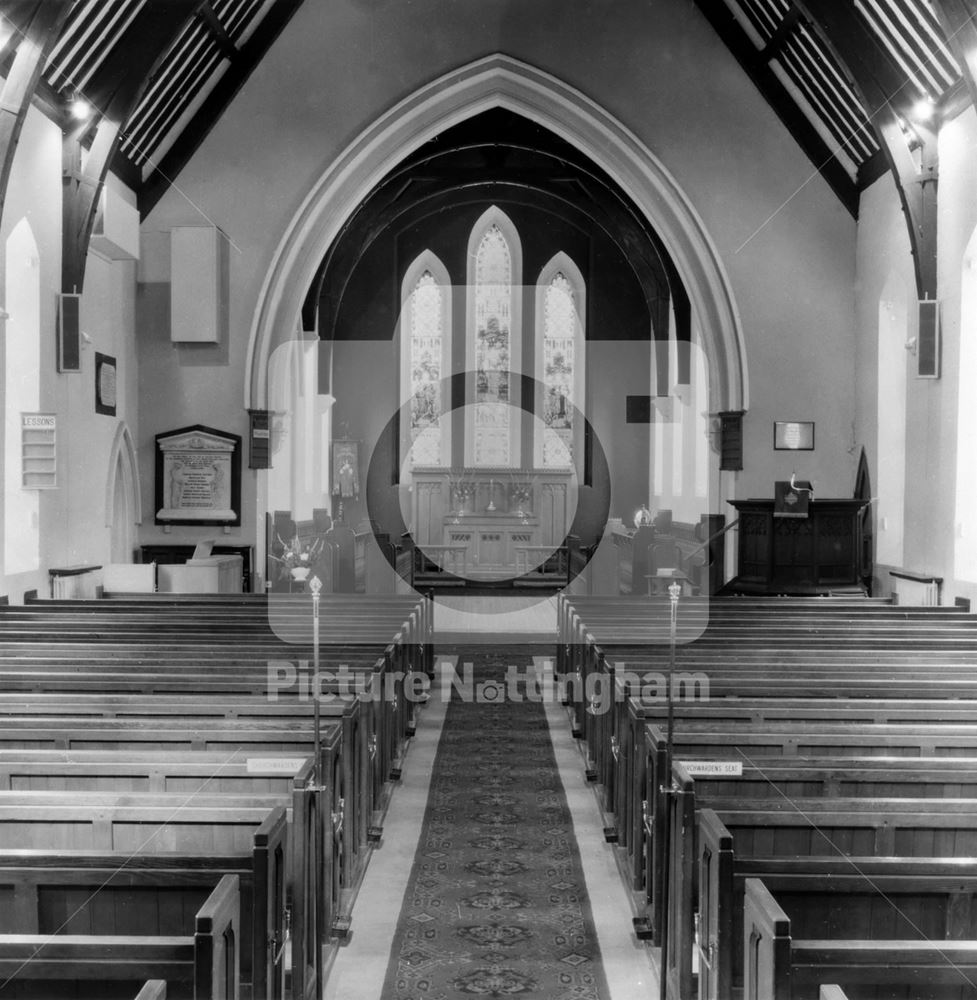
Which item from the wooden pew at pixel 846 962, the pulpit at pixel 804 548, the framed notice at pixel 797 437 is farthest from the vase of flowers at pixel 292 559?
the wooden pew at pixel 846 962

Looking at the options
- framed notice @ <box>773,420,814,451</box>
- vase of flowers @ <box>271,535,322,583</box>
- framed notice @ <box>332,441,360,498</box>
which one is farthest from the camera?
framed notice @ <box>332,441,360,498</box>

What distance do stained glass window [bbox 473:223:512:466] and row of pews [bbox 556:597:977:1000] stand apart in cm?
1180

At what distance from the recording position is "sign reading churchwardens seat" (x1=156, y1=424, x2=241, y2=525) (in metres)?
12.4

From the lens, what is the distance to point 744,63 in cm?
1241

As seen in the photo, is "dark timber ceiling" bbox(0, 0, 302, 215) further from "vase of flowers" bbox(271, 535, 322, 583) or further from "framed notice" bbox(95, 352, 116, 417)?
"vase of flowers" bbox(271, 535, 322, 583)

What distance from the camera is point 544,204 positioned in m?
18.6

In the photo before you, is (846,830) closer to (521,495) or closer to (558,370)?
(521,495)

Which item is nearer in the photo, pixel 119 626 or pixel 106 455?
pixel 119 626

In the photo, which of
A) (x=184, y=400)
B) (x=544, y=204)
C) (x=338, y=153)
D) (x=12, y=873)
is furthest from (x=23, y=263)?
(x=544, y=204)

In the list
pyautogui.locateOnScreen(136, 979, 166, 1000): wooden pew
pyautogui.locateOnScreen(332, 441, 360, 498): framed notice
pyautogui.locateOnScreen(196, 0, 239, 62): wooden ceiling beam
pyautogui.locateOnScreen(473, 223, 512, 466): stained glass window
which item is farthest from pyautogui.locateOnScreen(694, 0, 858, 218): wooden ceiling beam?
pyautogui.locateOnScreen(136, 979, 166, 1000): wooden pew

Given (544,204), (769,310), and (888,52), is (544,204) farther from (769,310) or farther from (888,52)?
(888,52)

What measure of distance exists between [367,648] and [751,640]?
243 cm

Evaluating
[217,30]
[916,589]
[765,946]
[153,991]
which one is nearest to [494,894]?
[765,946]

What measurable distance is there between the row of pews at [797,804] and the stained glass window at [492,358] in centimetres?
1180
